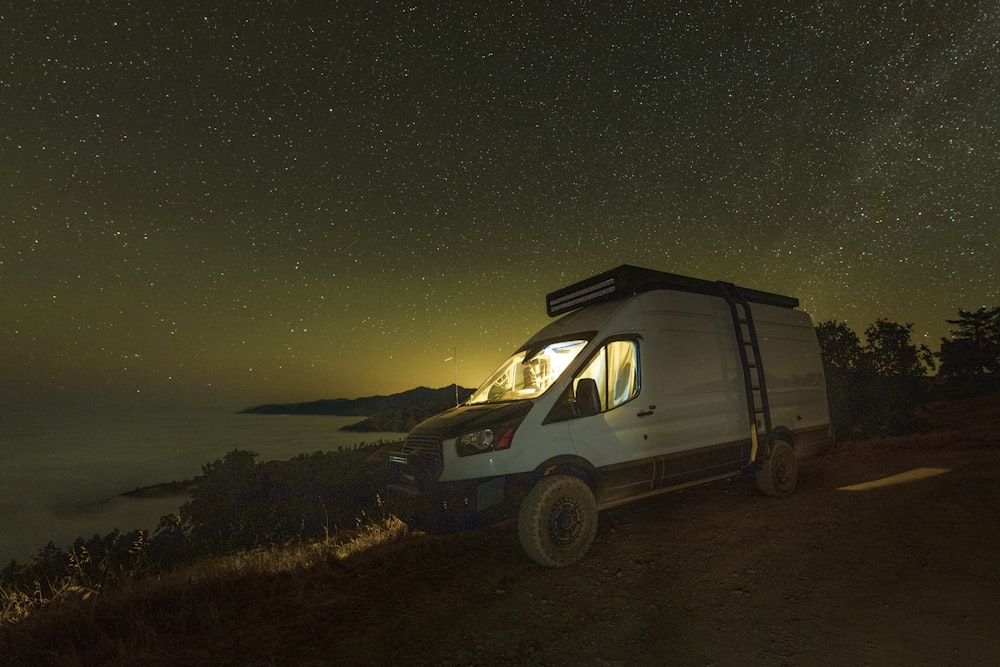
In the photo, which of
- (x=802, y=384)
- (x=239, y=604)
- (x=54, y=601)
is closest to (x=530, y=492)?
(x=239, y=604)

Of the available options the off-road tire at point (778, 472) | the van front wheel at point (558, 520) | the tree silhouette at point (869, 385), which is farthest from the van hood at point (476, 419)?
the tree silhouette at point (869, 385)

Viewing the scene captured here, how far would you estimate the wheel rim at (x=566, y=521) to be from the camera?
510 cm

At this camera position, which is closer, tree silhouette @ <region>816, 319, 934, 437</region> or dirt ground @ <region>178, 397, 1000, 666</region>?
dirt ground @ <region>178, 397, 1000, 666</region>

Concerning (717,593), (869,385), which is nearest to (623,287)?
(717,593)

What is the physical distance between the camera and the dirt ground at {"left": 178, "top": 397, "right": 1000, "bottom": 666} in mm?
3273

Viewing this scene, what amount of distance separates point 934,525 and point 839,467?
5197 millimetres

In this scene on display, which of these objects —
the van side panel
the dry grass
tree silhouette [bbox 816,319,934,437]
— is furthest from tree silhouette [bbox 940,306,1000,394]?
the dry grass

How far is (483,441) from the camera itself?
502cm

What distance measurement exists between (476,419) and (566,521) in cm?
135

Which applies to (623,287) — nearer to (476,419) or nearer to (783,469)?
(476,419)

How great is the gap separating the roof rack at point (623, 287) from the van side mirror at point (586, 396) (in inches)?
60.6

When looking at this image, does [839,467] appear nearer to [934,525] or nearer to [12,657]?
[934,525]

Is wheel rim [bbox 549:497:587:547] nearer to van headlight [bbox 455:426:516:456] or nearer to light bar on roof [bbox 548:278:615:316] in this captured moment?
van headlight [bbox 455:426:516:456]

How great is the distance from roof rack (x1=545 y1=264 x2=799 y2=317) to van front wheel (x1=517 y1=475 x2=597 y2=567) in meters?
2.40
